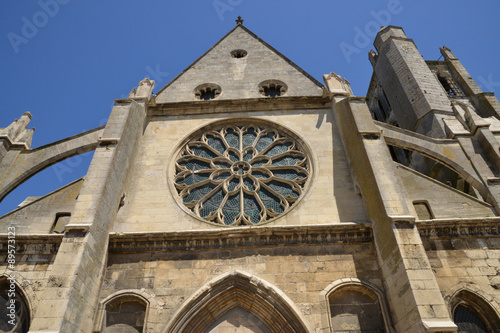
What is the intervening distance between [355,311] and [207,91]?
25.0ft

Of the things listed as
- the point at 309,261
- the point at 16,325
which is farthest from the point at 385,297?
the point at 16,325

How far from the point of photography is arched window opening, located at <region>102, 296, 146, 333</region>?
6.00 meters

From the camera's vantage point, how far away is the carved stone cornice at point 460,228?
6688 mm

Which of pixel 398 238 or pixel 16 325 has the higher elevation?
pixel 398 238

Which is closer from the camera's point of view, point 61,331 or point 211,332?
point 61,331

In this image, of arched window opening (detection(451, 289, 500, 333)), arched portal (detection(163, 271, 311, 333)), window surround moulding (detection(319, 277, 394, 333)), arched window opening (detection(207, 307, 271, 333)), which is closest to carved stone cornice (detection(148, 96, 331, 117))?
arched portal (detection(163, 271, 311, 333))

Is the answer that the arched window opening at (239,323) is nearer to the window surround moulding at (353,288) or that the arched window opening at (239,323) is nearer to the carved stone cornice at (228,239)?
the window surround moulding at (353,288)

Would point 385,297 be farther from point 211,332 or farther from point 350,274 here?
point 211,332

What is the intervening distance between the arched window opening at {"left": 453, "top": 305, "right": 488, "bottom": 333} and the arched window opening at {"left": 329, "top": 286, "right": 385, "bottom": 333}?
130cm

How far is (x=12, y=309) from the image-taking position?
20.1 feet

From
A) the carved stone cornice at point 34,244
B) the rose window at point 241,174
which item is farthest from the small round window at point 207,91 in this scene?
the carved stone cornice at point 34,244

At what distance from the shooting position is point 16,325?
6.06 meters

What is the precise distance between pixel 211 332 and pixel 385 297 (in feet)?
9.66

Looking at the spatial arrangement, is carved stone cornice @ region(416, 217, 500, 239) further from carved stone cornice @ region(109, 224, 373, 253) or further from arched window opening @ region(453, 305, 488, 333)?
arched window opening @ region(453, 305, 488, 333)
